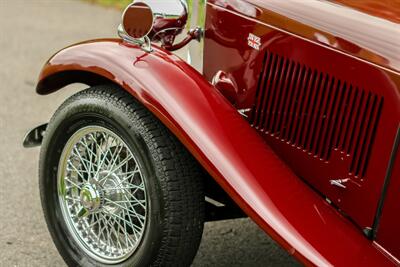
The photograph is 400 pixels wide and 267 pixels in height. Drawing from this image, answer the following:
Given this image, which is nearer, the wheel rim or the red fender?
the red fender

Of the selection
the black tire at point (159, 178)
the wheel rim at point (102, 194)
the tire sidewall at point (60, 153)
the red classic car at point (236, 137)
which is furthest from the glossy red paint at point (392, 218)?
the wheel rim at point (102, 194)

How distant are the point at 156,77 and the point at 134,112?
0.16 metres

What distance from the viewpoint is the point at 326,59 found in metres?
2.71

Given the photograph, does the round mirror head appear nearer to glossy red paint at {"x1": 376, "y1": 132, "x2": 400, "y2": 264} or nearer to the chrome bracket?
the chrome bracket

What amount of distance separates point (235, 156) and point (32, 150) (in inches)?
97.0

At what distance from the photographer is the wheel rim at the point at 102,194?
2.95m

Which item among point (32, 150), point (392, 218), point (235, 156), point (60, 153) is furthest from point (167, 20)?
point (32, 150)

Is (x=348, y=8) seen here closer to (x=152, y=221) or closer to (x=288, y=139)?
(x=288, y=139)

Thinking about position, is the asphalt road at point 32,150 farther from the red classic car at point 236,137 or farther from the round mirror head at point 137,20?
the round mirror head at point 137,20

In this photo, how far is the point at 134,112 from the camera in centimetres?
285

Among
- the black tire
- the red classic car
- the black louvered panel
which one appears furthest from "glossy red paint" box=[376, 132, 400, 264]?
the black tire

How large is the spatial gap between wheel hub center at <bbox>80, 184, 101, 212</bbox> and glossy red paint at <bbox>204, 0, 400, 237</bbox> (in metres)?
0.72

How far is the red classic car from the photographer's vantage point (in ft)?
8.30

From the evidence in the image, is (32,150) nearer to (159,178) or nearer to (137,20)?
(137,20)
